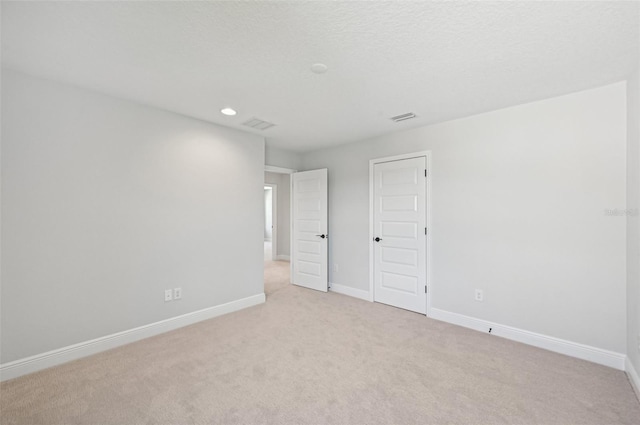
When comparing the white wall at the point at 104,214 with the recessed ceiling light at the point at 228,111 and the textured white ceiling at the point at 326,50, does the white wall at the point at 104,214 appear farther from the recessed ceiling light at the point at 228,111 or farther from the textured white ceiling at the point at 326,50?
the recessed ceiling light at the point at 228,111

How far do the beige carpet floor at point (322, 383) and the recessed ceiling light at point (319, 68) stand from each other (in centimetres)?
247

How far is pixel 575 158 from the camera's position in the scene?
A: 8.46 ft

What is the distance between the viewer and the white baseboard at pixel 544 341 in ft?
7.87

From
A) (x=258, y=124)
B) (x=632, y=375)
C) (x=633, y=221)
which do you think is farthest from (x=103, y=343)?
(x=633, y=221)

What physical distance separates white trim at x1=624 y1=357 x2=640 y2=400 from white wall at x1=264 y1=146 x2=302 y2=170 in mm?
4639

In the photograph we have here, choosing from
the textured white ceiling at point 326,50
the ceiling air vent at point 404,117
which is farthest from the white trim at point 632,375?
the ceiling air vent at point 404,117

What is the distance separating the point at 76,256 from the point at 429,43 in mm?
3410

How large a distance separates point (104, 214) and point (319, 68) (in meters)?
2.44

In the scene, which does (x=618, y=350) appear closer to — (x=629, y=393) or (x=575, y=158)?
(x=629, y=393)

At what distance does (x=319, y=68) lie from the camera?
7.07ft

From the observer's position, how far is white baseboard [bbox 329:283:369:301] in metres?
4.22

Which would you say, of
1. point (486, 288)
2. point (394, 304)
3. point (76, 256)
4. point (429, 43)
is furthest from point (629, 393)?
point (76, 256)

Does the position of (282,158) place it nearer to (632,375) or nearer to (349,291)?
(349,291)

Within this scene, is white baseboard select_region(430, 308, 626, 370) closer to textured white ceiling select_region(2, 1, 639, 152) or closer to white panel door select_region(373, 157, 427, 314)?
white panel door select_region(373, 157, 427, 314)
